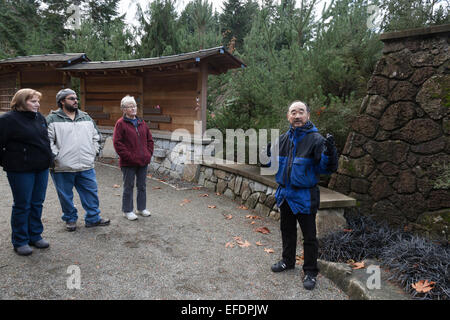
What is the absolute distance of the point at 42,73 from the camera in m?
11.3

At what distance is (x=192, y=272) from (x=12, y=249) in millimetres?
2277

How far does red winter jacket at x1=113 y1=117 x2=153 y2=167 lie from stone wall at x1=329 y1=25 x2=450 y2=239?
3.32m

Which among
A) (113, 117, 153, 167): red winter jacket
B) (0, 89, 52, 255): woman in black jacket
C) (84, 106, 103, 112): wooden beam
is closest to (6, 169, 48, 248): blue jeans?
(0, 89, 52, 255): woman in black jacket

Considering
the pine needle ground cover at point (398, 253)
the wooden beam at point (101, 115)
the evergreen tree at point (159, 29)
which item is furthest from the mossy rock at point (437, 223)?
the wooden beam at point (101, 115)

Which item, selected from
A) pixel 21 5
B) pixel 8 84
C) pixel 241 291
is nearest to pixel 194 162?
Answer: pixel 241 291

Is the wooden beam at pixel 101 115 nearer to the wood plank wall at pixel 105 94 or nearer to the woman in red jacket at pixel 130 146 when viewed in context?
the wood plank wall at pixel 105 94

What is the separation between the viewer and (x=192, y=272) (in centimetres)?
346

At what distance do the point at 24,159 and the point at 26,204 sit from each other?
0.54 metres

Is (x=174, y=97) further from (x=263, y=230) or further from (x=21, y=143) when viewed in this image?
(x=21, y=143)

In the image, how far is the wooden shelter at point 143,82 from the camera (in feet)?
24.7

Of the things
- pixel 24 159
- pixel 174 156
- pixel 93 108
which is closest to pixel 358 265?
pixel 24 159

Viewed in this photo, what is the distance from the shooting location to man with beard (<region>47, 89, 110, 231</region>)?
13.2 feet

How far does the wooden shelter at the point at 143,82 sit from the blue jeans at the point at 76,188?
3759 millimetres
